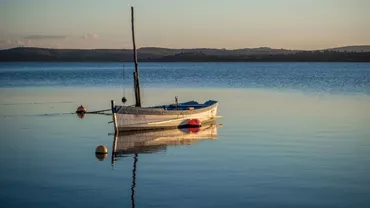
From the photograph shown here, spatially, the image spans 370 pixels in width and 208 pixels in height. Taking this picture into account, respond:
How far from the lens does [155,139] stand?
29.0m

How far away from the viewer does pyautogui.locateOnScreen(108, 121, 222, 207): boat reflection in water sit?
25406mm

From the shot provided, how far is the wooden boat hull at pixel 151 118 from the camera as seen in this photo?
30.3m

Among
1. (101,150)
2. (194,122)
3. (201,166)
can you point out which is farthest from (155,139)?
(201,166)

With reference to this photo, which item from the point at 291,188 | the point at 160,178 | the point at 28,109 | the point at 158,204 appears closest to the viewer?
the point at 158,204

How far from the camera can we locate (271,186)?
18141 millimetres

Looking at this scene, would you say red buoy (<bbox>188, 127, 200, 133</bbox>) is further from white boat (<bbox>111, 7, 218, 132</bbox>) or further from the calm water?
the calm water

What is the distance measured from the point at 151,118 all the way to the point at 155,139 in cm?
275

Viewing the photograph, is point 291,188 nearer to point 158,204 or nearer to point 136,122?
point 158,204

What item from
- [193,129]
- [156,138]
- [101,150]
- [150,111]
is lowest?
[193,129]

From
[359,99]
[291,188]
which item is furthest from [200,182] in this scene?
[359,99]

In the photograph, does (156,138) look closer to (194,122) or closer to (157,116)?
(157,116)

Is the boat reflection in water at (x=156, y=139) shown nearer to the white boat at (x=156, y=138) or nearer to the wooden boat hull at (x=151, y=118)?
the white boat at (x=156, y=138)

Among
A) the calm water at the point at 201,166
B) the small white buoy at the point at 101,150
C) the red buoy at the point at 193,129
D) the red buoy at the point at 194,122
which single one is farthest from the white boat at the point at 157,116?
the small white buoy at the point at 101,150

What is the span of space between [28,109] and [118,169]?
77.5ft
